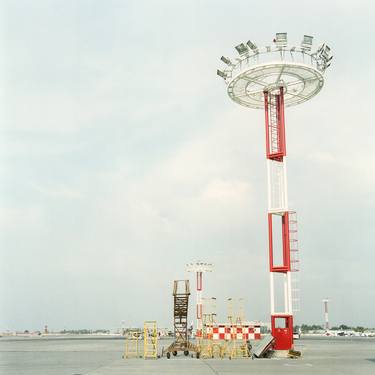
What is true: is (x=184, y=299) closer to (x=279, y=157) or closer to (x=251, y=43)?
(x=279, y=157)

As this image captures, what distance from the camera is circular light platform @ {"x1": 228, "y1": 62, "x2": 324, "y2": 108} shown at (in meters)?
36.3

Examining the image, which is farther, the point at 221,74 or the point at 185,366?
the point at 221,74

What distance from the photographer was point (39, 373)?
76.8 ft

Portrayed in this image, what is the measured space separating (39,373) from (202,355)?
1567 cm

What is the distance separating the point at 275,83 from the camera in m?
39.0

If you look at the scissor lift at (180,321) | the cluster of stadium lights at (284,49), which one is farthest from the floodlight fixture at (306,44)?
the scissor lift at (180,321)

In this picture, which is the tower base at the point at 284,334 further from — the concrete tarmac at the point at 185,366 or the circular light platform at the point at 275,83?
the circular light platform at the point at 275,83

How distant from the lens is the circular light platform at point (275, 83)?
119ft

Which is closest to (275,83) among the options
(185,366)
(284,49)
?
(284,49)

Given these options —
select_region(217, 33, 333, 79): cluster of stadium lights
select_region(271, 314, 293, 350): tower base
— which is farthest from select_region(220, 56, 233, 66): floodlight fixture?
select_region(271, 314, 293, 350): tower base

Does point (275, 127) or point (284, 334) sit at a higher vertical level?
point (275, 127)

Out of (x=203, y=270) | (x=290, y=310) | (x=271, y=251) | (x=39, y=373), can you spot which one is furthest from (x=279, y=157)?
(x=203, y=270)

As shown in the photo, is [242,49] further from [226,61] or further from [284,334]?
[284,334]

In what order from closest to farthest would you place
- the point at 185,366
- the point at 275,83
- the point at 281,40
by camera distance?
the point at 185,366
the point at 281,40
the point at 275,83
